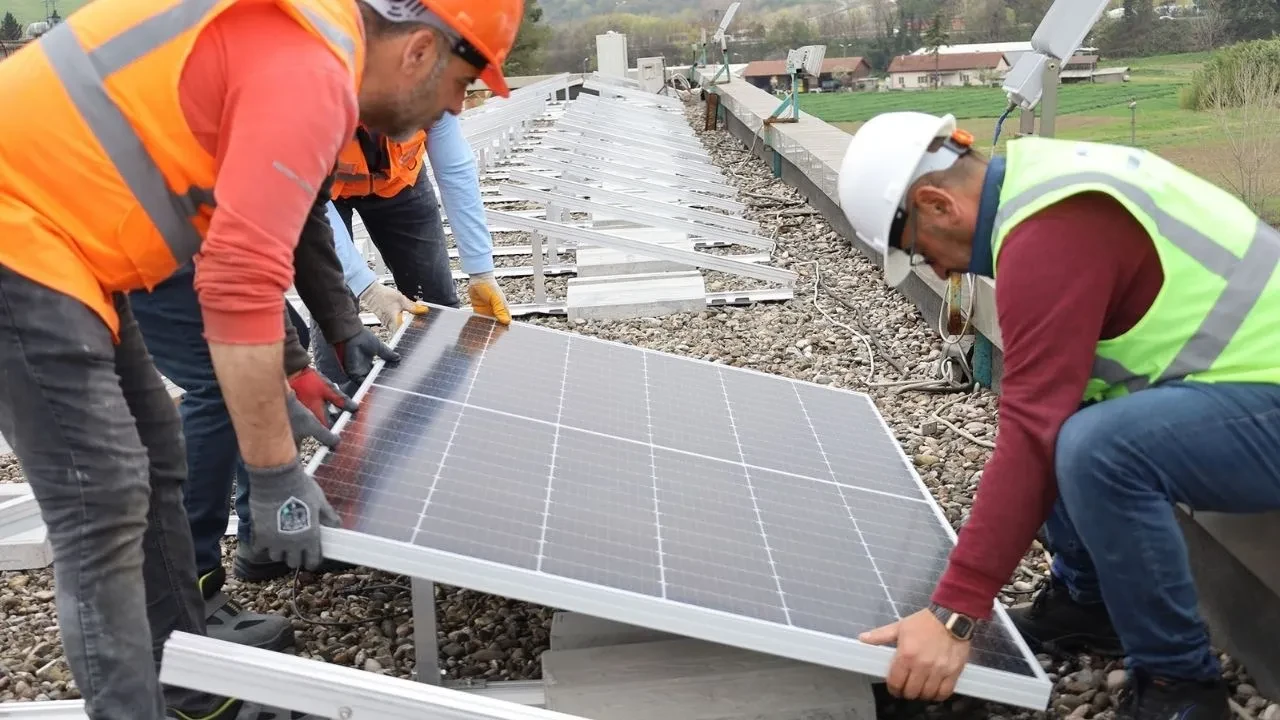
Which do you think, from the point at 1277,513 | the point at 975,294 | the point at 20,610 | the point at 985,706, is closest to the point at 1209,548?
the point at 1277,513

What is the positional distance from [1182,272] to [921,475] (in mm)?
2488

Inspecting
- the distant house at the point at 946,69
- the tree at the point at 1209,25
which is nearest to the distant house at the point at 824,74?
the distant house at the point at 946,69

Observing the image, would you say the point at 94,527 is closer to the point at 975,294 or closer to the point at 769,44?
the point at 975,294

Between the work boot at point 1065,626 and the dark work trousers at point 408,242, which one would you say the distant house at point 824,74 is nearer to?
the dark work trousers at point 408,242

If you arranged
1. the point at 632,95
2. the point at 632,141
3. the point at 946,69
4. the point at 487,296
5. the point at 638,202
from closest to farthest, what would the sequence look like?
the point at 487,296
the point at 946,69
the point at 638,202
the point at 632,141
the point at 632,95

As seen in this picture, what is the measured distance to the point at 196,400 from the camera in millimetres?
3359

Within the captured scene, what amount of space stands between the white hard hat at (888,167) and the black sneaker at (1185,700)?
120 centimetres

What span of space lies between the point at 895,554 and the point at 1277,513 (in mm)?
972

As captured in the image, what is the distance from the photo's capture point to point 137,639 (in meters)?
2.40

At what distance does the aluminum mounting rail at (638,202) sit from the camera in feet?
29.9

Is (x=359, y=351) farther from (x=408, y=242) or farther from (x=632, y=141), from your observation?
(x=632, y=141)

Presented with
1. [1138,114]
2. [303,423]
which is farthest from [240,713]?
[1138,114]

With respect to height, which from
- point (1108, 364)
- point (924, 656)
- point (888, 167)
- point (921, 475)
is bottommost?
point (921, 475)

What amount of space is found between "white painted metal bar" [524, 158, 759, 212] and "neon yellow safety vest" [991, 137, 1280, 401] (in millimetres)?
7992
